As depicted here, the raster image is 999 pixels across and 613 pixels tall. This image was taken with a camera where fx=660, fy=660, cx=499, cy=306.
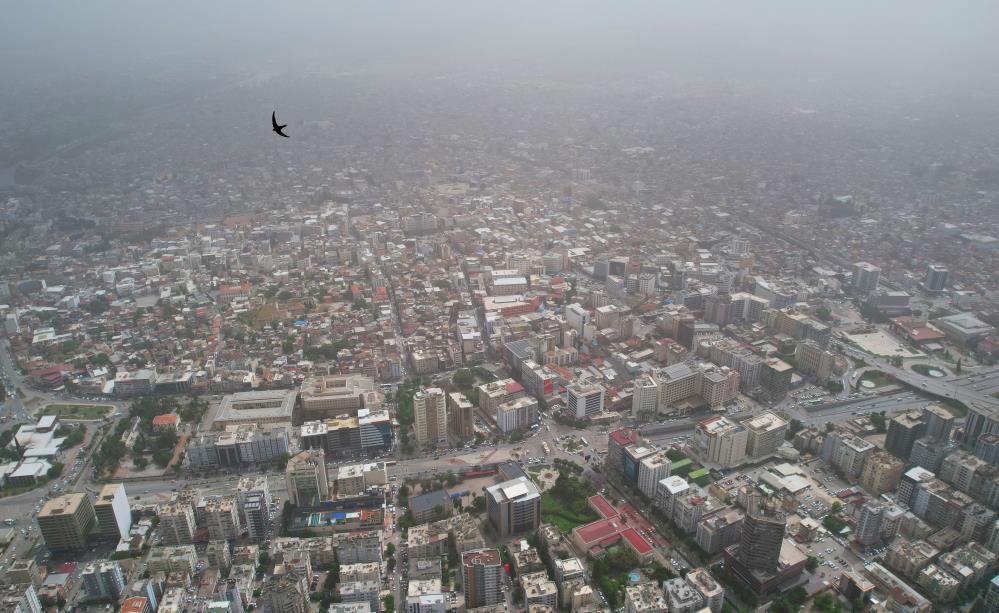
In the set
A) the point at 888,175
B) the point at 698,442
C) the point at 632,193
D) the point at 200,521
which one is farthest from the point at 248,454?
the point at 888,175

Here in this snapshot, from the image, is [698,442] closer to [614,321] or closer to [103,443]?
[614,321]

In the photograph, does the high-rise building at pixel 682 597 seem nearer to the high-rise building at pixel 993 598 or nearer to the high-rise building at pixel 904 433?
the high-rise building at pixel 993 598

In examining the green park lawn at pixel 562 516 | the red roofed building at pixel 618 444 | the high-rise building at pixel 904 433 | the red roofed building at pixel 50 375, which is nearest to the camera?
the green park lawn at pixel 562 516

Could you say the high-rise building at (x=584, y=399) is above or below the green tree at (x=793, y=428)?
above

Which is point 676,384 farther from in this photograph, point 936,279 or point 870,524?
point 936,279

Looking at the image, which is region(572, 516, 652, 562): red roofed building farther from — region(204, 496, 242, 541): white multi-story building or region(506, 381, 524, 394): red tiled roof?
region(204, 496, 242, 541): white multi-story building

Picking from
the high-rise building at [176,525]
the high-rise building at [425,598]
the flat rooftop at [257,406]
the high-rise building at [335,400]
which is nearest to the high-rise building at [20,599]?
the high-rise building at [176,525]

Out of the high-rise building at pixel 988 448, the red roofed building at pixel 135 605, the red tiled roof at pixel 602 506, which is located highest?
the high-rise building at pixel 988 448
